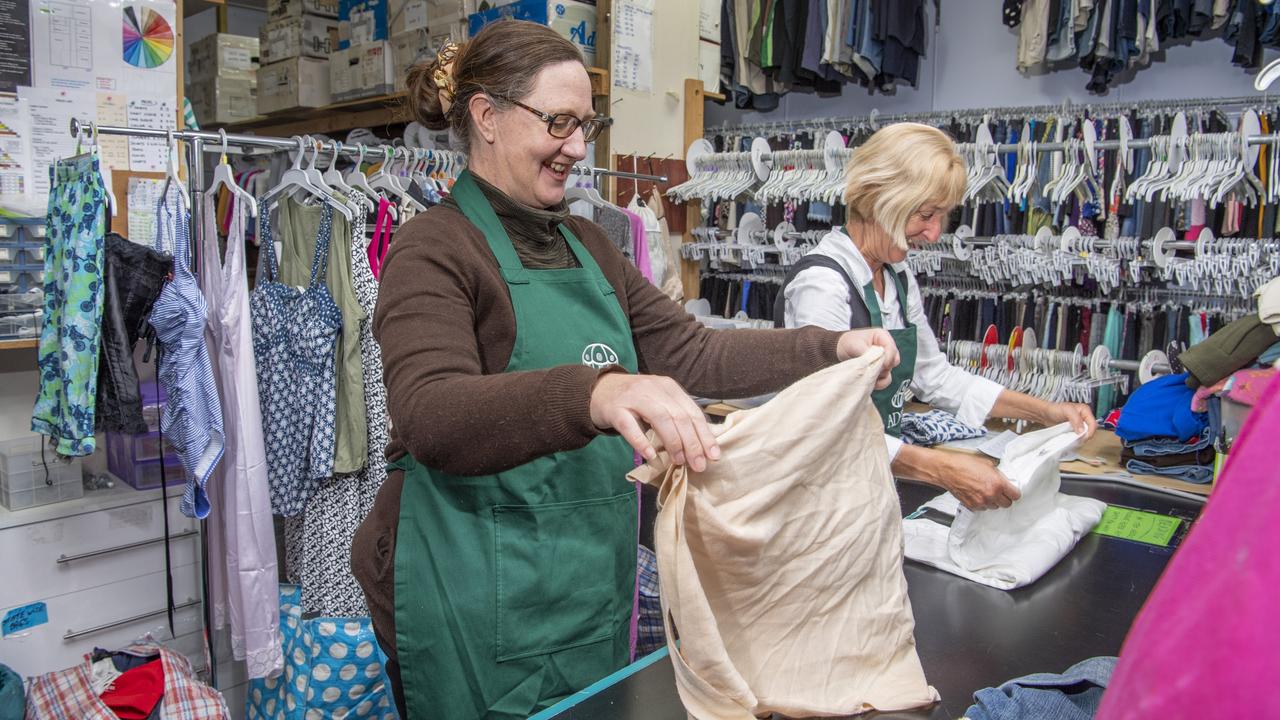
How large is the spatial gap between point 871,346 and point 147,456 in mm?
2358

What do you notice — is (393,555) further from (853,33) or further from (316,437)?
(853,33)

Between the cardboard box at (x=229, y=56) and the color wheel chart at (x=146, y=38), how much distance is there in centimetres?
316

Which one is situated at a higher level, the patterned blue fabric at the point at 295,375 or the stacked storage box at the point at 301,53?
the stacked storage box at the point at 301,53

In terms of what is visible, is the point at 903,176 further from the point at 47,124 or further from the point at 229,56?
the point at 229,56

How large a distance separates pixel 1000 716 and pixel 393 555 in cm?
96

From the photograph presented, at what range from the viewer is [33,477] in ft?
8.57

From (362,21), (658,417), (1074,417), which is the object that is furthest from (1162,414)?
(362,21)

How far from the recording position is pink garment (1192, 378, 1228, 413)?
273 cm

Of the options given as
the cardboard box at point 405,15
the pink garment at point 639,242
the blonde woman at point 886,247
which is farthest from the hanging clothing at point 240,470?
the cardboard box at point 405,15

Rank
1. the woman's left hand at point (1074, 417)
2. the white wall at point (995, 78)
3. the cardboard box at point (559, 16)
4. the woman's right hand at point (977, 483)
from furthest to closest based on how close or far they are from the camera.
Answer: the white wall at point (995, 78) < the cardboard box at point (559, 16) < the woman's left hand at point (1074, 417) < the woman's right hand at point (977, 483)

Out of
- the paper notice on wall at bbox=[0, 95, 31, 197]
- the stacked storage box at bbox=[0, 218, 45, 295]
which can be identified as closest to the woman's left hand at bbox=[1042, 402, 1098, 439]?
the stacked storage box at bbox=[0, 218, 45, 295]

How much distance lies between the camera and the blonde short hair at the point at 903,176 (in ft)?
7.44

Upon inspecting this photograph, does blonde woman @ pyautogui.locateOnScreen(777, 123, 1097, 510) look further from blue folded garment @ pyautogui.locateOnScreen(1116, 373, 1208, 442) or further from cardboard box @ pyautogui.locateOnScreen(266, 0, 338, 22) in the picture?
cardboard box @ pyautogui.locateOnScreen(266, 0, 338, 22)

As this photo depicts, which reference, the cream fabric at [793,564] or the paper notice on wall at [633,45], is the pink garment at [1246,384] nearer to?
the cream fabric at [793,564]
